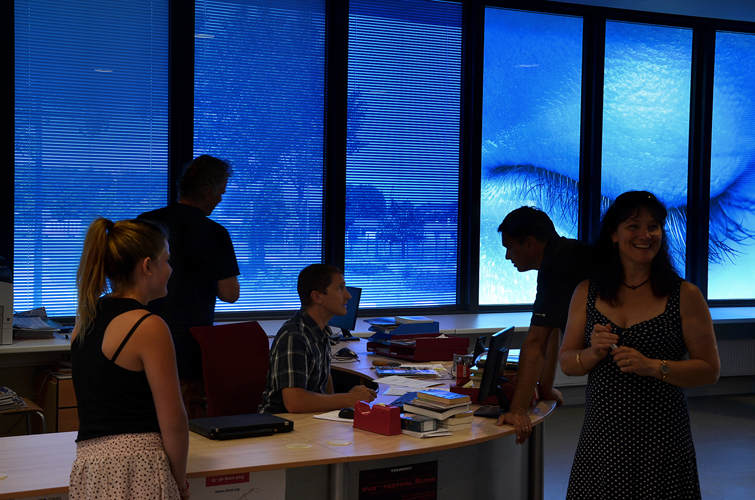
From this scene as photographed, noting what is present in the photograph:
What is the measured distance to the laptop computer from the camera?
2.28 m

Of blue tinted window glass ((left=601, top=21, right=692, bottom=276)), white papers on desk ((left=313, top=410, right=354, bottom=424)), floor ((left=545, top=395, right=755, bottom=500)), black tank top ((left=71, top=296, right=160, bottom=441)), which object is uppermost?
blue tinted window glass ((left=601, top=21, right=692, bottom=276))

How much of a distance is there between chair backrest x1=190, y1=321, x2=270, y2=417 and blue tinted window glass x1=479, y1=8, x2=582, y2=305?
11.4 feet

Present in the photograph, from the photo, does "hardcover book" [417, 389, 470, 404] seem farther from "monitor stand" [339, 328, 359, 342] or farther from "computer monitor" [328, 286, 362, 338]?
"monitor stand" [339, 328, 359, 342]

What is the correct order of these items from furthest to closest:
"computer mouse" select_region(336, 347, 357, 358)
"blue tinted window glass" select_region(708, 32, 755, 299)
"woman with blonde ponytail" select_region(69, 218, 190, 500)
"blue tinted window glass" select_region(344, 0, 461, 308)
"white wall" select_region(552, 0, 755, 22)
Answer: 1. "blue tinted window glass" select_region(708, 32, 755, 299)
2. "white wall" select_region(552, 0, 755, 22)
3. "blue tinted window glass" select_region(344, 0, 461, 308)
4. "computer mouse" select_region(336, 347, 357, 358)
5. "woman with blonde ponytail" select_region(69, 218, 190, 500)

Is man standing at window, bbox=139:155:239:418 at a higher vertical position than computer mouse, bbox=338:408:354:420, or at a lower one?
higher

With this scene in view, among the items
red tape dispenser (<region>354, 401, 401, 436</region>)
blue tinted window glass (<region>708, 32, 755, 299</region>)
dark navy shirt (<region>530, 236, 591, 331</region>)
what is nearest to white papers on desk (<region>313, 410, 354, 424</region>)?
red tape dispenser (<region>354, 401, 401, 436</region>)

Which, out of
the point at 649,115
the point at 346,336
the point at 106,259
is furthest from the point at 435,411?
the point at 649,115

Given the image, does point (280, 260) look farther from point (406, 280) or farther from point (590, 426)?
point (590, 426)

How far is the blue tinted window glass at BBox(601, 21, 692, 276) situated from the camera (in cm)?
650

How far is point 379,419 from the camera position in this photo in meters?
2.41

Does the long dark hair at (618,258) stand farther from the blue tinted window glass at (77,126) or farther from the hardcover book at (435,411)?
the blue tinted window glass at (77,126)

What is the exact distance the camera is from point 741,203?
6.89 meters

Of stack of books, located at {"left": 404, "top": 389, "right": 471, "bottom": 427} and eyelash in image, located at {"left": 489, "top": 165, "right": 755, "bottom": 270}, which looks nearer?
stack of books, located at {"left": 404, "top": 389, "right": 471, "bottom": 427}

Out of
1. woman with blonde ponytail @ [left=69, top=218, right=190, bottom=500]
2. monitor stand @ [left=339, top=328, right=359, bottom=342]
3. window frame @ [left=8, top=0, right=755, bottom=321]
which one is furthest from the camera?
window frame @ [left=8, top=0, right=755, bottom=321]
